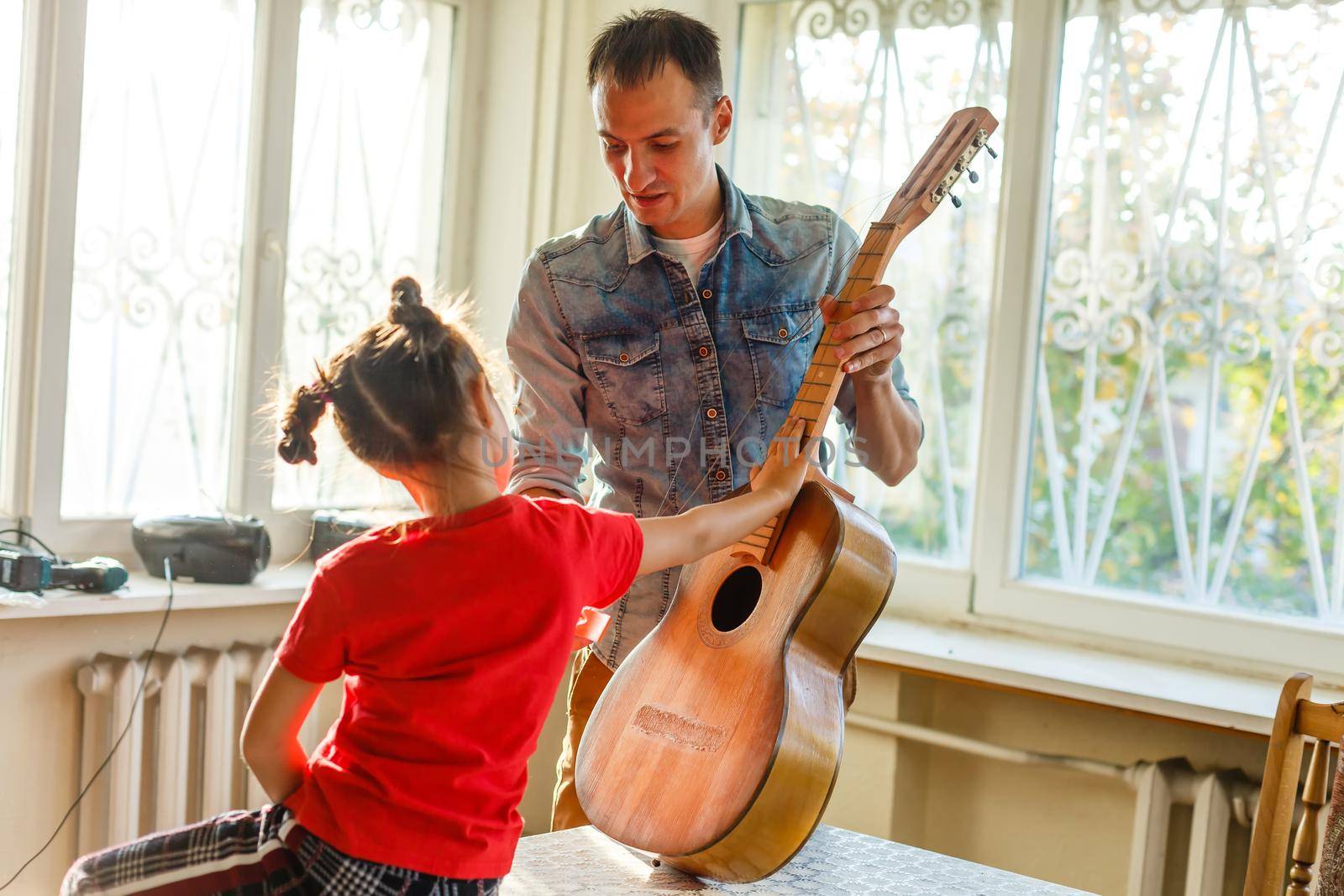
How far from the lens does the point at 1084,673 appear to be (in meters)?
2.26

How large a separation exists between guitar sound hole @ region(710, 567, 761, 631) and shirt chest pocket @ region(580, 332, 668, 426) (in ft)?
0.91

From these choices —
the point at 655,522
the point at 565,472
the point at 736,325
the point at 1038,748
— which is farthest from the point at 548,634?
the point at 1038,748

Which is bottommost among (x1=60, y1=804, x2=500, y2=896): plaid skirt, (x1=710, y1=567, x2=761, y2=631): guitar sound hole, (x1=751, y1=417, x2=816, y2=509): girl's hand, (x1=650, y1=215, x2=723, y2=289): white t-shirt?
(x1=60, y1=804, x2=500, y2=896): plaid skirt

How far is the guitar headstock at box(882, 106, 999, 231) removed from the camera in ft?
5.00

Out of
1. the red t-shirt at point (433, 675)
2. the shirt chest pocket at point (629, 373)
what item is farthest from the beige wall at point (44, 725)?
the red t-shirt at point (433, 675)

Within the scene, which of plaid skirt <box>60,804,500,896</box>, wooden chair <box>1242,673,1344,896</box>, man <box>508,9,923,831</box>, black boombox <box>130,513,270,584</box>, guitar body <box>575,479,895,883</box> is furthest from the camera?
black boombox <box>130,513,270,584</box>

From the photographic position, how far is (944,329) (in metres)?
2.66

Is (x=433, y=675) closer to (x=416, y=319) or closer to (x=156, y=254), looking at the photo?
(x=416, y=319)

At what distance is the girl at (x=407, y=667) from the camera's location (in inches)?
40.0

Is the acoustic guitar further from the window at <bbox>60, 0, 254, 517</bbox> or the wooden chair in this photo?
the window at <bbox>60, 0, 254, 517</bbox>

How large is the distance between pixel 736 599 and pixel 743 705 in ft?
0.69

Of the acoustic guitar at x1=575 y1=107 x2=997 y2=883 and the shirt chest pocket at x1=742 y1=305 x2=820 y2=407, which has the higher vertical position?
the shirt chest pocket at x1=742 y1=305 x2=820 y2=407

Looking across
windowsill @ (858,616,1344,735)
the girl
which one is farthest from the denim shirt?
windowsill @ (858,616,1344,735)

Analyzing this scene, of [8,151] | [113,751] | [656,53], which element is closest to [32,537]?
[113,751]
